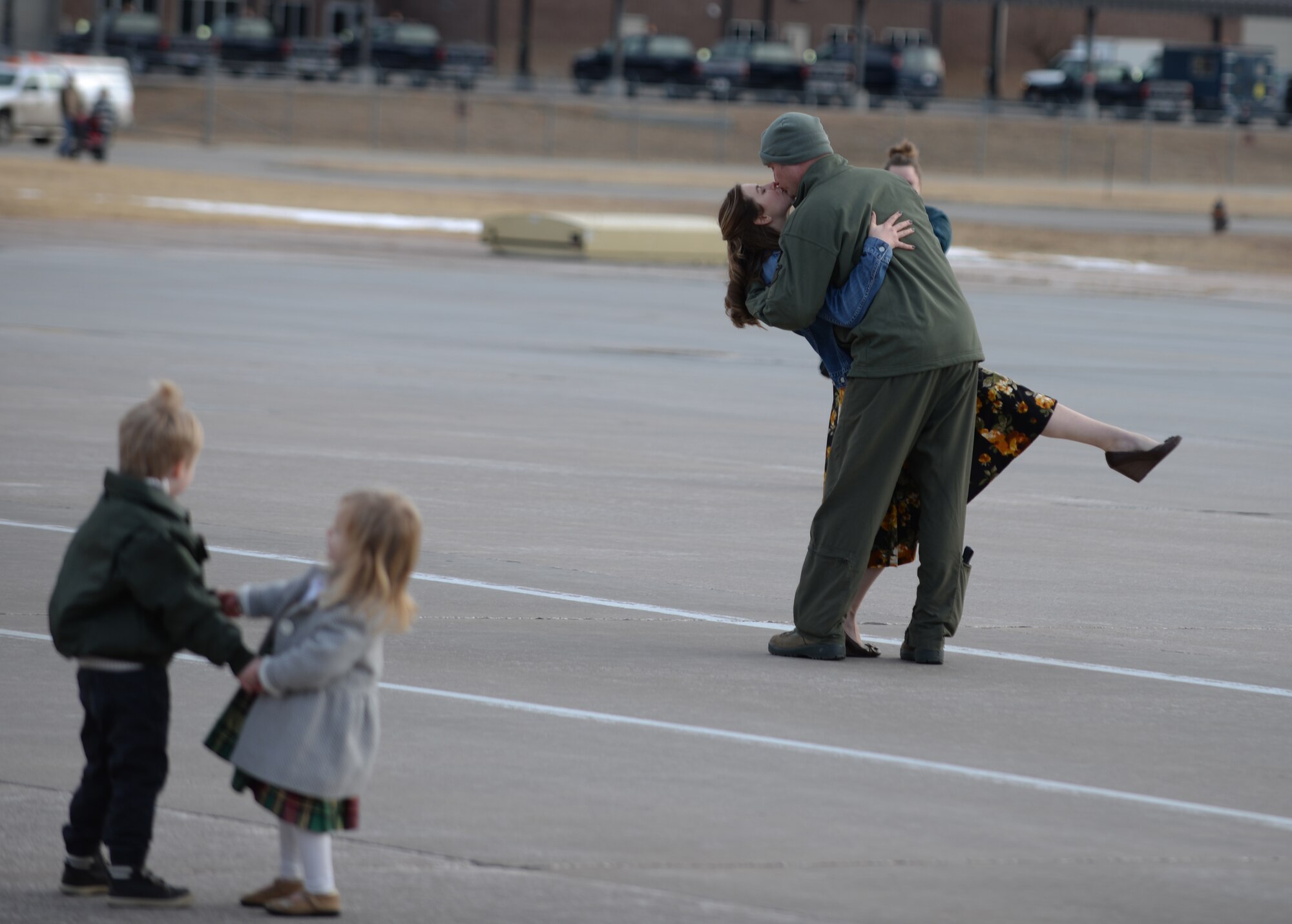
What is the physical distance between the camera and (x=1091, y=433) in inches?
315

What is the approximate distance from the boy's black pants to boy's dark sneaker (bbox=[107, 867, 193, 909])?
0.04m

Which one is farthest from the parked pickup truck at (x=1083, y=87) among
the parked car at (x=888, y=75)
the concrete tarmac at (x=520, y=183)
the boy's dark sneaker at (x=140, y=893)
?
the boy's dark sneaker at (x=140, y=893)

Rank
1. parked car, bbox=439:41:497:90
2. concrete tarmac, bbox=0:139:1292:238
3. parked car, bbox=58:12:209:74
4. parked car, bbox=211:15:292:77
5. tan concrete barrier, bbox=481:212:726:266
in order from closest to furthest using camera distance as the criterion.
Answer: tan concrete barrier, bbox=481:212:726:266 → concrete tarmac, bbox=0:139:1292:238 → parked car, bbox=58:12:209:74 → parked car, bbox=211:15:292:77 → parked car, bbox=439:41:497:90

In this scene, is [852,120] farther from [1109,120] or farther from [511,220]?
[511,220]

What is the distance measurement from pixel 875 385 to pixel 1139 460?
139 centimetres

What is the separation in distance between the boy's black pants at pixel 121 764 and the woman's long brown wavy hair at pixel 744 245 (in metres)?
3.43

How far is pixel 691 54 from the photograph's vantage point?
79.2 metres

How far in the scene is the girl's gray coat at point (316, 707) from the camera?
469cm

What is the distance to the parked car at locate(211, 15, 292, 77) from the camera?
75.7 meters

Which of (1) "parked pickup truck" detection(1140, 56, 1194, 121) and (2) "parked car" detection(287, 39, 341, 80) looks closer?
(2) "parked car" detection(287, 39, 341, 80)

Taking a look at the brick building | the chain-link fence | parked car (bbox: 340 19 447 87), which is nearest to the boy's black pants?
the chain-link fence

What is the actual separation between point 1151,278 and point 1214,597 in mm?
28302

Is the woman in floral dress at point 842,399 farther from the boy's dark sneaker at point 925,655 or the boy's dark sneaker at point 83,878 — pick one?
the boy's dark sneaker at point 83,878

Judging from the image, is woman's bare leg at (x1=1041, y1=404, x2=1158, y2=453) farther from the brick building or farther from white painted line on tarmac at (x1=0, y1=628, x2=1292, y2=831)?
the brick building
